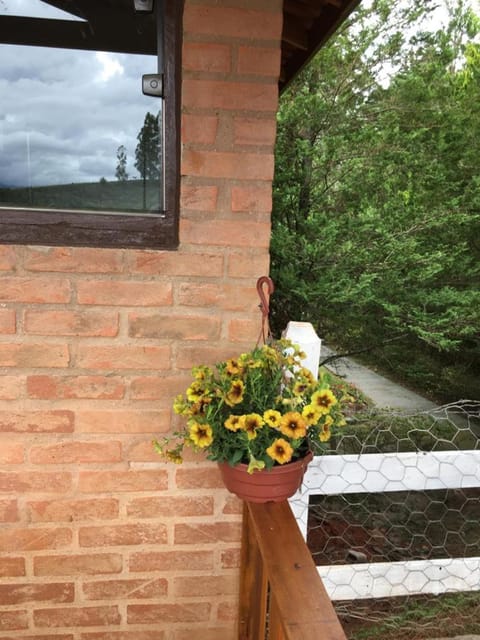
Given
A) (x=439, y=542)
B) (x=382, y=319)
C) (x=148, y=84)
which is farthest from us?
(x=382, y=319)

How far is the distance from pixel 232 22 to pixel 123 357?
893 millimetres

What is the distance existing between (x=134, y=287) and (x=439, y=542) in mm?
2593

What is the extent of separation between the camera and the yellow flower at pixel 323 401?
110 centimetres

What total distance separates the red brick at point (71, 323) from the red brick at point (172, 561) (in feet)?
2.14

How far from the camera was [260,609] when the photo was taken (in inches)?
50.3

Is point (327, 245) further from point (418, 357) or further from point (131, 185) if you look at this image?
point (131, 185)

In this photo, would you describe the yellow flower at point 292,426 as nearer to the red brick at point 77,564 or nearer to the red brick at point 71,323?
the red brick at point 71,323

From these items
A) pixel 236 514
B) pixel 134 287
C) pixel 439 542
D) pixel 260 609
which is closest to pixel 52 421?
pixel 134 287

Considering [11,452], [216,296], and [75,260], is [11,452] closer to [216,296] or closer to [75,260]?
[75,260]

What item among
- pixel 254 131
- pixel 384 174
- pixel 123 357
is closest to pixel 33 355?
pixel 123 357

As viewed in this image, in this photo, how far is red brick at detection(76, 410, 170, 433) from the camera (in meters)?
1.38

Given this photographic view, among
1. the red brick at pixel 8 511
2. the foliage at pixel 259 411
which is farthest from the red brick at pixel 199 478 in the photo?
the red brick at pixel 8 511

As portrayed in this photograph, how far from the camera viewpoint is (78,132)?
1291mm

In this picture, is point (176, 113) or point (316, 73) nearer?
point (176, 113)
